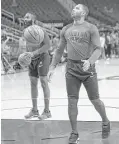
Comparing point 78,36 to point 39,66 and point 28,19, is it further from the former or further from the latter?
point 28,19

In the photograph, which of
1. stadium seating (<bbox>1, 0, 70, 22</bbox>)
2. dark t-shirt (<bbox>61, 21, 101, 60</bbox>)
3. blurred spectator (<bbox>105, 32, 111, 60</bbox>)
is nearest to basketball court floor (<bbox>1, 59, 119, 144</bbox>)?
dark t-shirt (<bbox>61, 21, 101, 60</bbox>)

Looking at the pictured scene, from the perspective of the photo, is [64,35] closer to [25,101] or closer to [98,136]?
[98,136]

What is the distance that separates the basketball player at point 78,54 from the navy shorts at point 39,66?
85 centimetres

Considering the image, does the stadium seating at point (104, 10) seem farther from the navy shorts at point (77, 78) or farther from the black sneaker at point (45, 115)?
the navy shorts at point (77, 78)

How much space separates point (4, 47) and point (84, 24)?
721 centimetres

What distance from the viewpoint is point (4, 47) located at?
9.91m

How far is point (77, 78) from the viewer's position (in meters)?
3.00

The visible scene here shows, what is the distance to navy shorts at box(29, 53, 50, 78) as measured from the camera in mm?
3879

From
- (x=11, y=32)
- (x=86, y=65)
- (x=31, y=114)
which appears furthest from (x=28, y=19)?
(x=11, y=32)

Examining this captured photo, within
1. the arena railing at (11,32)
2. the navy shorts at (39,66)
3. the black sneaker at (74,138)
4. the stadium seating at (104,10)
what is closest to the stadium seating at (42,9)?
the stadium seating at (104,10)

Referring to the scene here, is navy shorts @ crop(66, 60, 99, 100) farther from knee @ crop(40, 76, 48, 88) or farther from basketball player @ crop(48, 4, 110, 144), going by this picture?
knee @ crop(40, 76, 48, 88)

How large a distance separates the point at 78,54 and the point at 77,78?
0.69 feet

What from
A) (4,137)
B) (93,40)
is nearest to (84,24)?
(93,40)

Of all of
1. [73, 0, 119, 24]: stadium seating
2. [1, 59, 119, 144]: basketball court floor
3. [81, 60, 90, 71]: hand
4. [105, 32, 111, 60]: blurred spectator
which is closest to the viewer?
[81, 60, 90, 71]: hand
